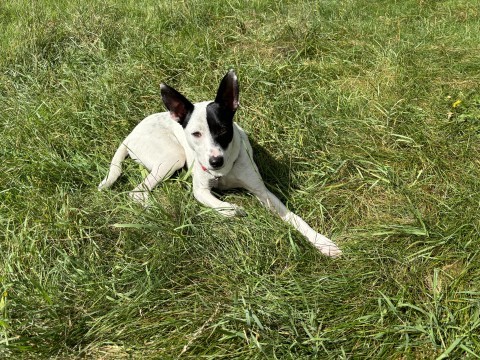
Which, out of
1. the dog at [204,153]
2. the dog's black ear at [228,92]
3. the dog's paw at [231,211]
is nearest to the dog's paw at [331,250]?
the dog at [204,153]

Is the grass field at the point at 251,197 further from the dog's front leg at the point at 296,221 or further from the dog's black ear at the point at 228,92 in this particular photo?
the dog's black ear at the point at 228,92

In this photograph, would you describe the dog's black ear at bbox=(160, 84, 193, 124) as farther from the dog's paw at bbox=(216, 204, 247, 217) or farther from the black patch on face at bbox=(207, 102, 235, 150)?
the dog's paw at bbox=(216, 204, 247, 217)

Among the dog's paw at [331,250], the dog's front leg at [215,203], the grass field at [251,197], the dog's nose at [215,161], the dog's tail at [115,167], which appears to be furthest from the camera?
the dog's tail at [115,167]

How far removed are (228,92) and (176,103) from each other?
332 mm

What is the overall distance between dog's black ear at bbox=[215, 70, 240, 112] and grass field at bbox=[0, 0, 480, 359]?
63cm

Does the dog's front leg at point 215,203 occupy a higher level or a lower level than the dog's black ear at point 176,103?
lower

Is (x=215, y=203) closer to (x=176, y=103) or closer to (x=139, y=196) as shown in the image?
(x=139, y=196)

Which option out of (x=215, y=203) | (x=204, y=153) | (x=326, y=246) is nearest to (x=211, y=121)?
(x=204, y=153)

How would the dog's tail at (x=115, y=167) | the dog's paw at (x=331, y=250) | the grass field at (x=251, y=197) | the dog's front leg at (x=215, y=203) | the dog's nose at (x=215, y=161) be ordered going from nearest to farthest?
the grass field at (x=251, y=197) < the dog's paw at (x=331, y=250) < the dog's nose at (x=215, y=161) < the dog's front leg at (x=215, y=203) < the dog's tail at (x=115, y=167)

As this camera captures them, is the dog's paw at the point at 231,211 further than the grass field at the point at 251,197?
Yes

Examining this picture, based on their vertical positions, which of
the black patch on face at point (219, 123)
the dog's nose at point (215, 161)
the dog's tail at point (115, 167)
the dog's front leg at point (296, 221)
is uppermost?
the black patch on face at point (219, 123)

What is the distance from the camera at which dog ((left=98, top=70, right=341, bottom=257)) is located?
2877mm

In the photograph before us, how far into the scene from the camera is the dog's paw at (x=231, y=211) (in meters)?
2.94

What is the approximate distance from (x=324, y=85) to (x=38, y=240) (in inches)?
102
